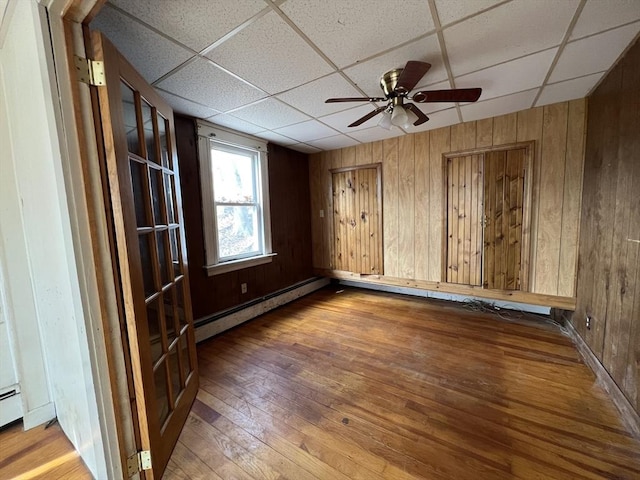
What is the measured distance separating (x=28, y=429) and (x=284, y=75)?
2.95m

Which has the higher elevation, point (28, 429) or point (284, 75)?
point (284, 75)

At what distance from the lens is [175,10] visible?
4.04ft

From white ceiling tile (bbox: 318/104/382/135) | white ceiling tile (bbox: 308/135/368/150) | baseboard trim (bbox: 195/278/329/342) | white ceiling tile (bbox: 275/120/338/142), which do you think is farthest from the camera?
white ceiling tile (bbox: 308/135/368/150)

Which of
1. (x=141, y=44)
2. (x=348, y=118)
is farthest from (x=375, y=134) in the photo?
(x=141, y=44)

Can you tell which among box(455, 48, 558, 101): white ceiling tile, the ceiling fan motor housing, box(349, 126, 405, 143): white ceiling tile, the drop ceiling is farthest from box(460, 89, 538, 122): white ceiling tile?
the ceiling fan motor housing

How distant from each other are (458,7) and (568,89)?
179cm

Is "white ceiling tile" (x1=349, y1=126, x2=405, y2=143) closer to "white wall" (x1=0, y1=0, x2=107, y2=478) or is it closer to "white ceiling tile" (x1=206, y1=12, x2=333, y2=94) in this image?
"white ceiling tile" (x1=206, y1=12, x2=333, y2=94)

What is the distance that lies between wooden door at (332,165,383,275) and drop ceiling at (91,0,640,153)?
149cm

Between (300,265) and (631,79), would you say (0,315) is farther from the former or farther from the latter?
(631,79)

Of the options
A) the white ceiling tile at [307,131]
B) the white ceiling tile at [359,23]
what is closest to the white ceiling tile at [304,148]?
the white ceiling tile at [307,131]

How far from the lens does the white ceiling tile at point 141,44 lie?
128cm

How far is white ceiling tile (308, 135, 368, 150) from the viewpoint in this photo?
135 inches

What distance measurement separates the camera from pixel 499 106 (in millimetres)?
2545

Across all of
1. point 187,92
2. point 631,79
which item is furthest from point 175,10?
point 631,79
